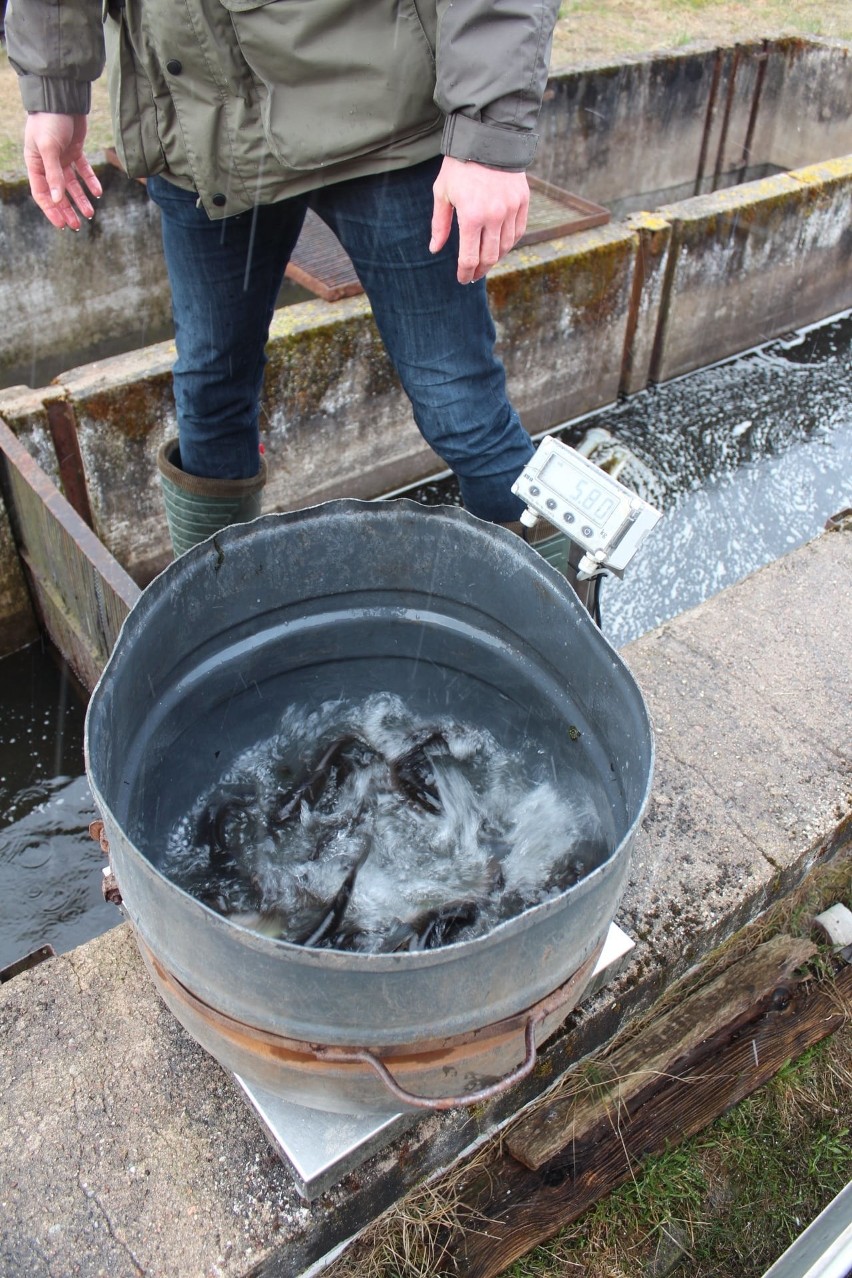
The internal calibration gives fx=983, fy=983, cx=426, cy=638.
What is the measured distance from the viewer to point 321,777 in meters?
1.87

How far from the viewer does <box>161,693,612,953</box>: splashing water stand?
5.49 ft

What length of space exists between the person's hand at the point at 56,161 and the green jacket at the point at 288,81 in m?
0.03

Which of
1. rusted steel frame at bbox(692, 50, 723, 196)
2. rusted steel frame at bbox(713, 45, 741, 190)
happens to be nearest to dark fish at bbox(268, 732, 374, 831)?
rusted steel frame at bbox(692, 50, 723, 196)

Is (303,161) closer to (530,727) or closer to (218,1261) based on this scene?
(530,727)

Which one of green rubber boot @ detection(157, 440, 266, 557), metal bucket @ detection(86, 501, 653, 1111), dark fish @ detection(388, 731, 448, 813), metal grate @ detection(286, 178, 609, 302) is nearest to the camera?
metal bucket @ detection(86, 501, 653, 1111)

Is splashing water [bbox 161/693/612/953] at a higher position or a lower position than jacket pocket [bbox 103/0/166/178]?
lower

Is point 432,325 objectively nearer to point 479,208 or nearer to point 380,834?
point 479,208

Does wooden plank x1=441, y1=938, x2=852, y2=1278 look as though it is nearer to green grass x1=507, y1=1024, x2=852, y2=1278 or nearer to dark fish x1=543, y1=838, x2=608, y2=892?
green grass x1=507, y1=1024, x2=852, y2=1278

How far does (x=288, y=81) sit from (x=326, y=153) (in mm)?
130

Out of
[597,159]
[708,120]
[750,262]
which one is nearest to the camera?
[750,262]

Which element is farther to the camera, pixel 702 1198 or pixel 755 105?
pixel 755 105

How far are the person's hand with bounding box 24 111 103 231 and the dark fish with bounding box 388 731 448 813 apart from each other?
1.17m

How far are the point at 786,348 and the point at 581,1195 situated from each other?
4960mm

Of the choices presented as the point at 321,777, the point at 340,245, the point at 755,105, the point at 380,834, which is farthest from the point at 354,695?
the point at 755,105
